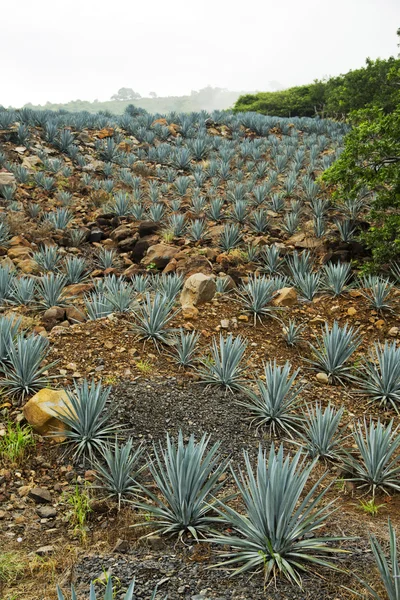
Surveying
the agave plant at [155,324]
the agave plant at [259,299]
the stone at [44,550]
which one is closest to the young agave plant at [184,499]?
the stone at [44,550]

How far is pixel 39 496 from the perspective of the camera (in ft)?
10.3

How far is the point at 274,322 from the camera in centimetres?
573

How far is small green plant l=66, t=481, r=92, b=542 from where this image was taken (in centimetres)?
291

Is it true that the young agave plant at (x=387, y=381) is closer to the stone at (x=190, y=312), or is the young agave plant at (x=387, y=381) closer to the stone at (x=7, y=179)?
the stone at (x=190, y=312)

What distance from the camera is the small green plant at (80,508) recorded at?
9.55 ft

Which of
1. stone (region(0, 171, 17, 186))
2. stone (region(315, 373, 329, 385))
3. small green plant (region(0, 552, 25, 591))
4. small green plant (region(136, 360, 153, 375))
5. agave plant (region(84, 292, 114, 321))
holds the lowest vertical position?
stone (region(315, 373, 329, 385))

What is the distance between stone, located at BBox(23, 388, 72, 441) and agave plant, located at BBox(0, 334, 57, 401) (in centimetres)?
27

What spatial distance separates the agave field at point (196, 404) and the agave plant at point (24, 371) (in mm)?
18

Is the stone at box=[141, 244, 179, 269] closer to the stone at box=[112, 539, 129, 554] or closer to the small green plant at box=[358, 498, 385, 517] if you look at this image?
the small green plant at box=[358, 498, 385, 517]

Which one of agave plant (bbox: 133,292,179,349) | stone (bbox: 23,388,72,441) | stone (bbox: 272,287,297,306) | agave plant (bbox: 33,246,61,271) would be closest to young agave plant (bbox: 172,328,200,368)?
agave plant (bbox: 133,292,179,349)

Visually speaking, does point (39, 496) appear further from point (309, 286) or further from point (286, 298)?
point (309, 286)

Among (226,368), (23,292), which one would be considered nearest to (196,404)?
(226,368)

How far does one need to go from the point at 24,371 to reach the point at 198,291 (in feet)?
7.73

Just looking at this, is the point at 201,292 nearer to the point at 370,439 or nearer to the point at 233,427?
the point at 233,427
